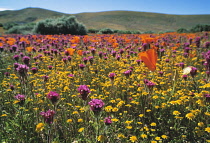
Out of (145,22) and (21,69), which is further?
(145,22)

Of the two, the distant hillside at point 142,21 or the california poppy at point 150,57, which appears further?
the distant hillside at point 142,21

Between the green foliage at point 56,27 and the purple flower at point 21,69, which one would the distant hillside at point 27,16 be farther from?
the purple flower at point 21,69

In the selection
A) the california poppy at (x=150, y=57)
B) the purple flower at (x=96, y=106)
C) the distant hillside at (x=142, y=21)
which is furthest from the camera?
the distant hillside at (x=142, y=21)

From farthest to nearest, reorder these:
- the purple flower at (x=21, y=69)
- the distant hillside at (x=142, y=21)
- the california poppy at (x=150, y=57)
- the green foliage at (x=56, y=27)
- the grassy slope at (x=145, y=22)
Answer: the grassy slope at (x=145, y=22), the distant hillside at (x=142, y=21), the green foliage at (x=56, y=27), the purple flower at (x=21, y=69), the california poppy at (x=150, y=57)

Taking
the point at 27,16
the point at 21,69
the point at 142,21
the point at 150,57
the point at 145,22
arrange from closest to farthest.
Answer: the point at 150,57 → the point at 21,69 → the point at 145,22 → the point at 142,21 → the point at 27,16

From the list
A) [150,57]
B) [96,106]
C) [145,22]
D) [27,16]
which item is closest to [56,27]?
[150,57]

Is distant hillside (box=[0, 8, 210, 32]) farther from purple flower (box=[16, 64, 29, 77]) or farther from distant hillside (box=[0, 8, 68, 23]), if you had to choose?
purple flower (box=[16, 64, 29, 77])

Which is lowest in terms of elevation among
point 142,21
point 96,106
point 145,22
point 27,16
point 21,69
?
point 96,106

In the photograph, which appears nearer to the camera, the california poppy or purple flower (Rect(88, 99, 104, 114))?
purple flower (Rect(88, 99, 104, 114))

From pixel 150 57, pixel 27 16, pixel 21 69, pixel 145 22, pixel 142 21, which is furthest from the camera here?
pixel 27 16

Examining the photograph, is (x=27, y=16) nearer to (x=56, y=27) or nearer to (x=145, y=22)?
(x=145, y=22)

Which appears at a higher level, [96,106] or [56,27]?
[56,27]

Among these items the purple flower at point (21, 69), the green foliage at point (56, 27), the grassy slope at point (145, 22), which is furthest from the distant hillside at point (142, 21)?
the purple flower at point (21, 69)

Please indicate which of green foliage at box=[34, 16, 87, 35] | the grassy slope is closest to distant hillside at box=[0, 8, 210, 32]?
the grassy slope
